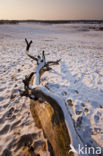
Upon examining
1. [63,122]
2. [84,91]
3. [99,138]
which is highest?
[63,122]

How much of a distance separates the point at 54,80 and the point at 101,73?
2110 millimetres

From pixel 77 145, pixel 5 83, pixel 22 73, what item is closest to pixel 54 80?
pixel 22 73

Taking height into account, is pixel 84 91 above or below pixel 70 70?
below

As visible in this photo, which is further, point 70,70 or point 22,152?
point 70,70

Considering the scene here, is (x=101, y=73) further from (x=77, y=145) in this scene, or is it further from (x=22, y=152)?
(x=22, y=152)

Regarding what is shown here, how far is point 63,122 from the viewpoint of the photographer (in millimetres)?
1354

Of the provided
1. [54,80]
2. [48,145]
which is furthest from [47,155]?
[54,80]

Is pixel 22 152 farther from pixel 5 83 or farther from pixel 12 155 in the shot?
pixel 5 83

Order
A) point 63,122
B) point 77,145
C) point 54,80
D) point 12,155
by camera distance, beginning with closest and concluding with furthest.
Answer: point 77,145
point 63,122
point 12,155
point 54,80

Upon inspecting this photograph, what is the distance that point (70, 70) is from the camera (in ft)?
14.4

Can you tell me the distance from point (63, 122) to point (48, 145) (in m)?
0.55

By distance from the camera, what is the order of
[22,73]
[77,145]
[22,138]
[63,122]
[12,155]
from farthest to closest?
[22,73] → [22,138] → [12,155] → [63,122] → [77,145]

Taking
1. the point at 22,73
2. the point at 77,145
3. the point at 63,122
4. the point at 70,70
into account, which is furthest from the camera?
the point at 70,70

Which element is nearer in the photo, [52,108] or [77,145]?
[77,145]
